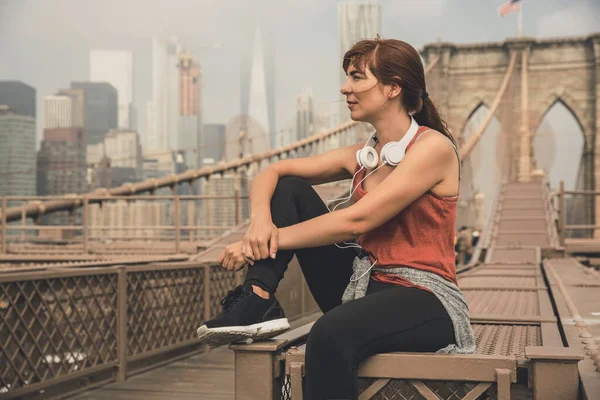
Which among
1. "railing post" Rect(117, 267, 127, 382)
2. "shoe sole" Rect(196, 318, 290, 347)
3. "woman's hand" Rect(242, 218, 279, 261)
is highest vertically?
"woman's hand" Rect(242, 218, 279, 261)

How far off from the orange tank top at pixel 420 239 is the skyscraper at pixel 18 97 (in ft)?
314

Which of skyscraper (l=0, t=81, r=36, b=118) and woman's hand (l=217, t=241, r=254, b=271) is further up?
skyscraper (l=0, t=81, r=36, b=118)

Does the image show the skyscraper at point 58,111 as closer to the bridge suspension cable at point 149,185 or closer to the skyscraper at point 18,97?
the skyscraper at point 18,97

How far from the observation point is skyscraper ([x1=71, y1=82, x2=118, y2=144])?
98.5 meters

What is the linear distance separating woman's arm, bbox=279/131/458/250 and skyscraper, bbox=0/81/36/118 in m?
95.7

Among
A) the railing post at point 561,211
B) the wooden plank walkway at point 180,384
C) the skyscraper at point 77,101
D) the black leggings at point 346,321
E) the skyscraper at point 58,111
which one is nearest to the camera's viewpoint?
the black leggings at point 346,321

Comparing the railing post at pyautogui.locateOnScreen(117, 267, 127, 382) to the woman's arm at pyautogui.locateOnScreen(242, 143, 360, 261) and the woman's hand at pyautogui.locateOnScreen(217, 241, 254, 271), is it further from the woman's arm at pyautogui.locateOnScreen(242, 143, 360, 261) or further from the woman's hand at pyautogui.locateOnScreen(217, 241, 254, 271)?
the woman's hand at pyautogui.locateOnScreen(217, 241, 254, 271)

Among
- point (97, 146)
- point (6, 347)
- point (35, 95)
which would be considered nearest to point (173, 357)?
point (6, 347)

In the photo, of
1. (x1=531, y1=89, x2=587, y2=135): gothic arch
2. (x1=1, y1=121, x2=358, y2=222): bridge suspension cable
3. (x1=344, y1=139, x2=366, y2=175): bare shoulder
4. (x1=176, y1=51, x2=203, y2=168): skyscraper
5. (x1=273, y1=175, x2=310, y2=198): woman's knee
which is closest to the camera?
(x1=273, y1=175, x2=310, y2=198): woman's knee

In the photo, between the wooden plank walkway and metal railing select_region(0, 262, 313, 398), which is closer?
metal railing select_region(0, 262, 313, 398)

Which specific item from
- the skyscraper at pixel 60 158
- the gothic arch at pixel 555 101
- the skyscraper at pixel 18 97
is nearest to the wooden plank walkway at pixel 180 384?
the gothic arch at pixel 555 101

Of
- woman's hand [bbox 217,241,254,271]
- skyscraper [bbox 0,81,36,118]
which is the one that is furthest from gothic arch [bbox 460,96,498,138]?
skyscraper [bbox 0,81,36,118]

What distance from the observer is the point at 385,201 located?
6.08ft

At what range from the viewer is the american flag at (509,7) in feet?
112
